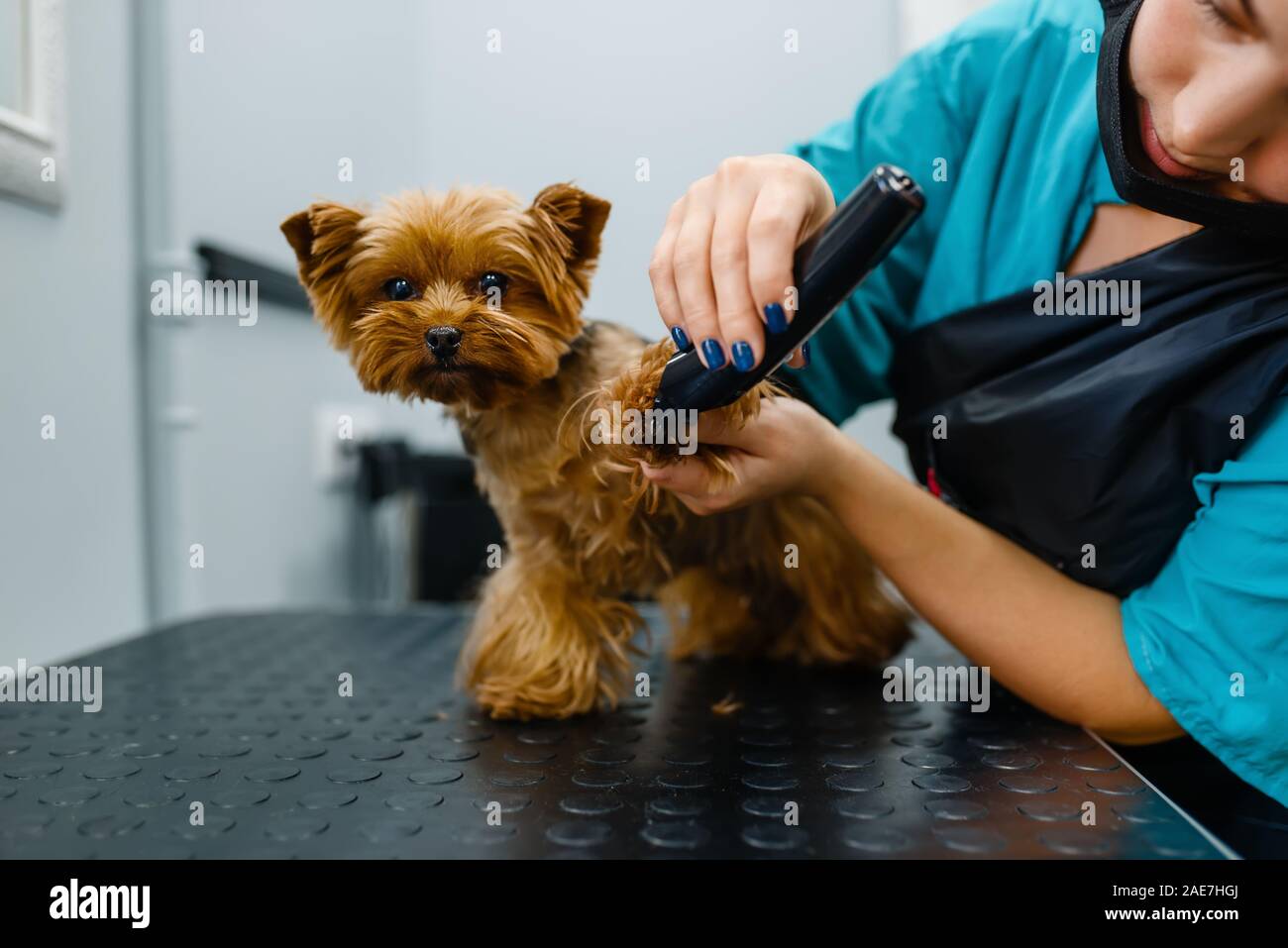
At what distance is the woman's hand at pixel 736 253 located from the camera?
20.0 inches

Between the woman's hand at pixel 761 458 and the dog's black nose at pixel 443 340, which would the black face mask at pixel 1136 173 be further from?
the dog's black nose at pixel 443 340

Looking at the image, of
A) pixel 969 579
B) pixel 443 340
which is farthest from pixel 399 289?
pixel 969 579

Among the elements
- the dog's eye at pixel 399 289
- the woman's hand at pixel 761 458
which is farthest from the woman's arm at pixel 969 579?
the dog's eye at pixel 399 289

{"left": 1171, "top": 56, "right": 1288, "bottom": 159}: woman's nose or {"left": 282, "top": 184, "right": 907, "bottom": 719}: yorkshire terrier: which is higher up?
{"left": 1171, "top": 56, "right": 1288, "bottom": 159}: woman's nose

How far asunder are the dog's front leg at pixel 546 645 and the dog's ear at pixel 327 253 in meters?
Result: 0.29

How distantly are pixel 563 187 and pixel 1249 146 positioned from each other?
435 millimetres

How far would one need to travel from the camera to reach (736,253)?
525mm

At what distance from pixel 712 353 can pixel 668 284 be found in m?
0.07

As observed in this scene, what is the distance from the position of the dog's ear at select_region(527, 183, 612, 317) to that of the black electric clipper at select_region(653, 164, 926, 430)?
3.9 inches

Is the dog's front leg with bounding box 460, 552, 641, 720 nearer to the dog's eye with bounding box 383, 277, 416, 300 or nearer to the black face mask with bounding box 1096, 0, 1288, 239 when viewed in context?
the dog's eye with bounding box 383, 277, 416, 300

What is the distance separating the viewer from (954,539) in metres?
0.75

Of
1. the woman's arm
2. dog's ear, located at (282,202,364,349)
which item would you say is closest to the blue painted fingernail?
the woman's arm

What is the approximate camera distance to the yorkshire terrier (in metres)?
0.59
